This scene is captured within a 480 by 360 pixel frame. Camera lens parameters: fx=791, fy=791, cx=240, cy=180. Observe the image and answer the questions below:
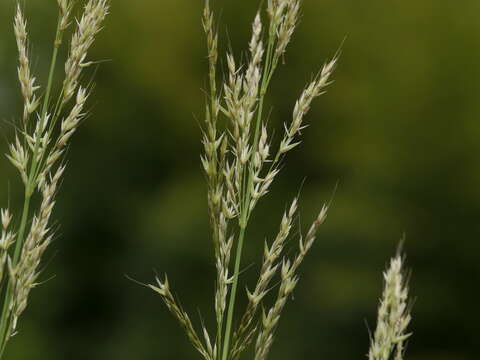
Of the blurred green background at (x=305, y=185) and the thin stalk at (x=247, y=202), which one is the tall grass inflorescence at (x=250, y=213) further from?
the blurred green background at (x=305, y=185)

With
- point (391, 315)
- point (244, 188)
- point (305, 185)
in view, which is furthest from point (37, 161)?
point (305, 185)

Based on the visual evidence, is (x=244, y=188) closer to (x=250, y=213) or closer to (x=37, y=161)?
(x=250, y=213)

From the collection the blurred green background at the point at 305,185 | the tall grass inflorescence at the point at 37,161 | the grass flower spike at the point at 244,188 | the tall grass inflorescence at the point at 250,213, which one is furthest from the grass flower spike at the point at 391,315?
the blurred green background at the point at 305,185

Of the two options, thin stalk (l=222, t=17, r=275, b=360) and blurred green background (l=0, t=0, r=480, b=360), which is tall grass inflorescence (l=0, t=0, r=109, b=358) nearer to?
thin stalk (l=222, t=17, r=275, b=360)

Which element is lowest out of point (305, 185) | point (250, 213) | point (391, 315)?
point (305, 185)

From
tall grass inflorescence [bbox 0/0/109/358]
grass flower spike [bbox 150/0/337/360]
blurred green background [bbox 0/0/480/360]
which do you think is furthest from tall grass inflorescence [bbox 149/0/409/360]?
blurred green background [bbox 0/0/480/360]

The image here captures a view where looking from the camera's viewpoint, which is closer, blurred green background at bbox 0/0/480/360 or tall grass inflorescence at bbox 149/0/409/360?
tall grass inflorescence at bbox 149/0/409/360

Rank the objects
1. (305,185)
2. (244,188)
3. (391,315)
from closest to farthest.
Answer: (391,315) → (244,188) → (305,185)

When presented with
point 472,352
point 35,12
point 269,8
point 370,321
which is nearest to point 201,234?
point 370,321
